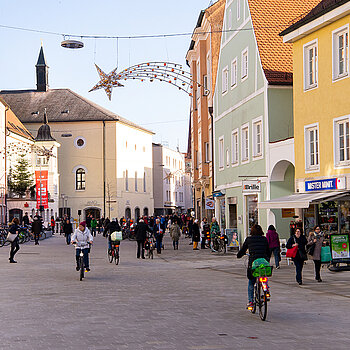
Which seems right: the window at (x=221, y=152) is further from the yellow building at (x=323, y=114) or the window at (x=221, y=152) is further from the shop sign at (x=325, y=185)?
the shop sign at (x=325, y=185)

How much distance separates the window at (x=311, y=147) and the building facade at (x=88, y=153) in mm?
72925

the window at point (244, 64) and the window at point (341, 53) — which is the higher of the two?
the window at point (244, 64)

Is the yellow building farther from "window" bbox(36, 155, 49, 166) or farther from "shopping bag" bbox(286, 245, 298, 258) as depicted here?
"window" bbox(36, 155, 49, 166)

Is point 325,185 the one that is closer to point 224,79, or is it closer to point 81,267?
point 81,267

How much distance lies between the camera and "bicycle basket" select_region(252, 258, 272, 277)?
12227 millimetres

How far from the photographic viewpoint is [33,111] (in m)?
103

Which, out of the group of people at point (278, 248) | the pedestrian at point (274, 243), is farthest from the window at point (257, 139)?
the group of people at point (278, 248)

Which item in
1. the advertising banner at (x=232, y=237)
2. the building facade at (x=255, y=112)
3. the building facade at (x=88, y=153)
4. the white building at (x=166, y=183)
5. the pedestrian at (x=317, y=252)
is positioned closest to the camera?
the pedestrian at (x=317, y=252)

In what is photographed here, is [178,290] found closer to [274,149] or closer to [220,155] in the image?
[274,149]

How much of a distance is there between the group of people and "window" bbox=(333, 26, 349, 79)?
5597 mm

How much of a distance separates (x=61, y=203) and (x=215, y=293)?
8469 cm

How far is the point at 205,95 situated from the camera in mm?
45531

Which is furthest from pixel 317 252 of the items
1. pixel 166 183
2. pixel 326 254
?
pixel 166 183

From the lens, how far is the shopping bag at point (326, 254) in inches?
778
